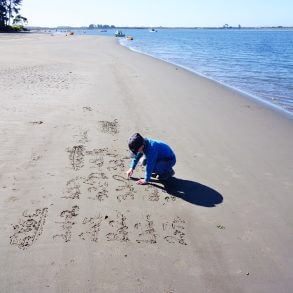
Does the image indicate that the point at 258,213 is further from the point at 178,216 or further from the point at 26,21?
the point at 26,21

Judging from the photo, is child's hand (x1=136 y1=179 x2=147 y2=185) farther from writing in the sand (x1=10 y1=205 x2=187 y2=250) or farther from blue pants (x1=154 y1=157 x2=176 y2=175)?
writing in the sand (x1=10 y1=205 x2=187 y2=250)

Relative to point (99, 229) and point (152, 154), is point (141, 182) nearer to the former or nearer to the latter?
point (152, 154)

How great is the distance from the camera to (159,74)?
17891 millimetres

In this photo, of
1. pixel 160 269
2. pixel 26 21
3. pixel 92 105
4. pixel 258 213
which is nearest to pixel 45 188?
pixel 160 269

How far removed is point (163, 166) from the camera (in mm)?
5461

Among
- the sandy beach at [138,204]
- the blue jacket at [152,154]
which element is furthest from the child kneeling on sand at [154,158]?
the sandy beach at [138,204]

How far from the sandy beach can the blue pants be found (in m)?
0.24

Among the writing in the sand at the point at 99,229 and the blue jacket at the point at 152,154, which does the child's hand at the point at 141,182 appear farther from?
the writing in the sand at the point at 99,229

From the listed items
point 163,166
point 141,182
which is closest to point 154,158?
point 163,166

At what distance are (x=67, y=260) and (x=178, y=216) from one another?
64.3 inches

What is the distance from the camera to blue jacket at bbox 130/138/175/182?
526 centimetres

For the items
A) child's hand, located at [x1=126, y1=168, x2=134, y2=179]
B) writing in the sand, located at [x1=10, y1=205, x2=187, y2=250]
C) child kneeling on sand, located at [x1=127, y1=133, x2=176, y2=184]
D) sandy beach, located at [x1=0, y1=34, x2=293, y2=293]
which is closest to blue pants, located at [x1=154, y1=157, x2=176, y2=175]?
child kneeling on sand, located at [x1=127, y1=133, x2=176, y2=184]

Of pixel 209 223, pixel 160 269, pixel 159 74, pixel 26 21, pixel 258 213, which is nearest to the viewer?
pixel 160 269

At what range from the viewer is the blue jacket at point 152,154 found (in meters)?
5.26
